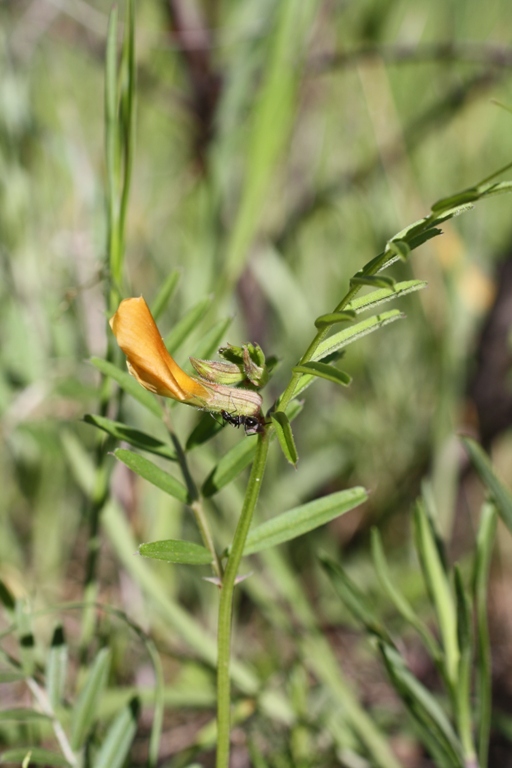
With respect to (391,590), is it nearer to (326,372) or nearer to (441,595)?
(441,595)

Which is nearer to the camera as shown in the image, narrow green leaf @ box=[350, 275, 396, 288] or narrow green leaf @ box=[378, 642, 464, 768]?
narrow green leaf @ box=[350, 275, 396, 288]

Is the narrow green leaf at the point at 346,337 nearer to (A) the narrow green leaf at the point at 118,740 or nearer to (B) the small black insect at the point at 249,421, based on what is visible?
(B) the small black insect at the point at 249,421

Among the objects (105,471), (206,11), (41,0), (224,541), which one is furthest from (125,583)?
(206,11)

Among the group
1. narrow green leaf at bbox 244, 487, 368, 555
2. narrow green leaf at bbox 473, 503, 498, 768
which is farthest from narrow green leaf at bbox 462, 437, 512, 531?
narrow green leaf at bbox 244, 487, 368, 555

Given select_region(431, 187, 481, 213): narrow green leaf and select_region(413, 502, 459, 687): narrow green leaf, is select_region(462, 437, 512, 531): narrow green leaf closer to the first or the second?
select_region(413, 502, 459, 687): narrow green leaf

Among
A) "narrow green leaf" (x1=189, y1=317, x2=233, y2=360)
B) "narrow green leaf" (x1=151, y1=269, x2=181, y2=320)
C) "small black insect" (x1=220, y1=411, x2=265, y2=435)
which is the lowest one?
Result: "small black insect" (x1=220, y1=411, x2=265, y2=435)

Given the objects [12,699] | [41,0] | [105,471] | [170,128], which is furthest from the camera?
[170,128]

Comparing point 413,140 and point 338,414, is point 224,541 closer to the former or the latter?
point 338,414
